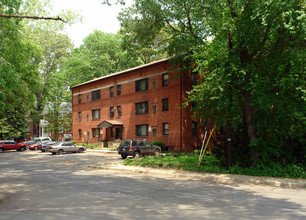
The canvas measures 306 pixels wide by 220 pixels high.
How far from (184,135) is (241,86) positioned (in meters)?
17.1

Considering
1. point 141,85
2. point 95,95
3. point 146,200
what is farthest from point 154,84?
point 146,200

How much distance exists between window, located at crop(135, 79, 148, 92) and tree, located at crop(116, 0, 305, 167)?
19.8 metres

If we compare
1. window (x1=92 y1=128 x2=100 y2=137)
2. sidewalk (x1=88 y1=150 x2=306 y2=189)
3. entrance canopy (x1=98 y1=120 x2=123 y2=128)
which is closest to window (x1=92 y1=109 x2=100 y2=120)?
window (x1=92 y1=128 x2=100 y2=137)

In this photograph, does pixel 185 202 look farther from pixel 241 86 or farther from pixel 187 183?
pixel 241 86

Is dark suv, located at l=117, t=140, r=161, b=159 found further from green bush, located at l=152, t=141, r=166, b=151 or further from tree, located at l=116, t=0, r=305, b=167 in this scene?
tree, located at l=116, t=0, r=305, b=167

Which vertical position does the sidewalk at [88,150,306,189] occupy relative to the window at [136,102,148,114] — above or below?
below

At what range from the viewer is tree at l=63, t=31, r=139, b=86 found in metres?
51.8

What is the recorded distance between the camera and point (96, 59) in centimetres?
5175

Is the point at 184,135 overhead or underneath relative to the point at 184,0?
underneath

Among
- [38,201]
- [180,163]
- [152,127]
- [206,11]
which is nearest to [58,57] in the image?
[152,127]

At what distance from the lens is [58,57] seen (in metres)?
64.5

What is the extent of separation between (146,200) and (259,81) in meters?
7.87

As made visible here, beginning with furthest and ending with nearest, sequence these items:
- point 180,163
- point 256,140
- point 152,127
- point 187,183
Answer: point 152,127, point 180,163, point 256,140, point 187,183

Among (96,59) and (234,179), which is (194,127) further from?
(96,59)
